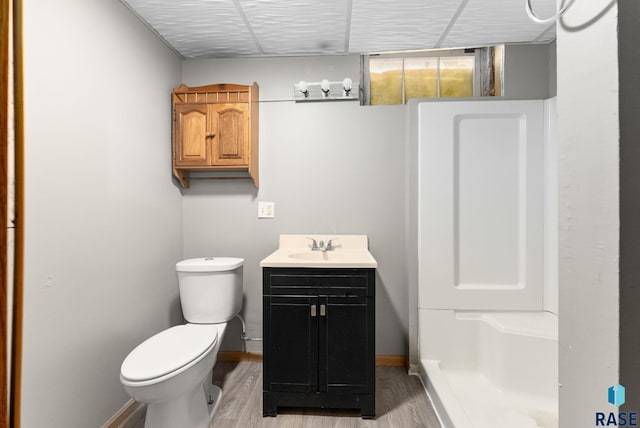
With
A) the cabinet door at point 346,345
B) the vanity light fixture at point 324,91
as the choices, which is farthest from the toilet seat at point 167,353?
the vanity light fixture at point 324,91

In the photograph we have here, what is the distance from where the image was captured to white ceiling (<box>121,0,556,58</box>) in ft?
6.10

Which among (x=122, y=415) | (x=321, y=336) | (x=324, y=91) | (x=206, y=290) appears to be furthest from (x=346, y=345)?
(x=324, y=91)

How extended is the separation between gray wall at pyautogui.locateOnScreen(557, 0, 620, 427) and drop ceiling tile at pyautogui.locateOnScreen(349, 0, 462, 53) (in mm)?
1363

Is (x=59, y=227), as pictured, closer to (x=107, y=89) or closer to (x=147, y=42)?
(x=107, y=89)

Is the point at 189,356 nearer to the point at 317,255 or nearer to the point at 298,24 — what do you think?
the point at 317,255

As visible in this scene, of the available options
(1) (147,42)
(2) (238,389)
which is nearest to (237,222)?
(2) (238,389)

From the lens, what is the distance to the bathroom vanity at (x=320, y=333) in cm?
179

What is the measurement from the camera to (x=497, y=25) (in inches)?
81.4

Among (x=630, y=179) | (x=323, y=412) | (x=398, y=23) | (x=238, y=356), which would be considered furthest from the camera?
(x=238, y=356)

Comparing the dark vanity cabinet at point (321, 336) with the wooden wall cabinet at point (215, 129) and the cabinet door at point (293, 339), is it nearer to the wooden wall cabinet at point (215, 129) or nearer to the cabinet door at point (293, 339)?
the cabinet door at point (293, 339)

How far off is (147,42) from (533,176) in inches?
101

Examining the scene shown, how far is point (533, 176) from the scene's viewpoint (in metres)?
2.19

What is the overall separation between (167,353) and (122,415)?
603mm

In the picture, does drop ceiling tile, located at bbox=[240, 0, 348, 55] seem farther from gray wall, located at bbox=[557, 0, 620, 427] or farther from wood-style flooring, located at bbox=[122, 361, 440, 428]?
wood-style flooring, located at bbox=[122, 361, 440, 428]
